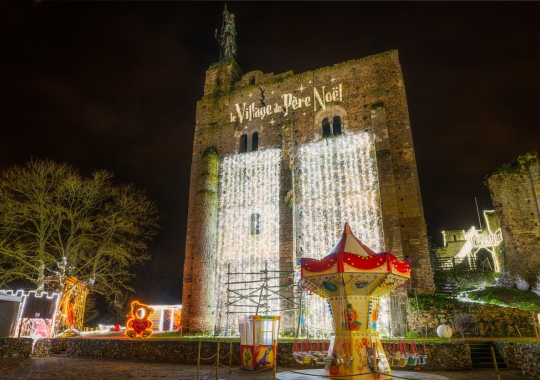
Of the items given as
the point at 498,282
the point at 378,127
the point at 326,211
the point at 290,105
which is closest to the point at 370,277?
the point at 326,211

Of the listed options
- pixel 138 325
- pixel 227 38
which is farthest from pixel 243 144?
pixel 138 325

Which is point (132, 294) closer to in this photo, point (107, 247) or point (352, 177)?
point (107, 247)

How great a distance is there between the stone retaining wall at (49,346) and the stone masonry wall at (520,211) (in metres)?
21.5

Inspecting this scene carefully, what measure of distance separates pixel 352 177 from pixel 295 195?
115 inches

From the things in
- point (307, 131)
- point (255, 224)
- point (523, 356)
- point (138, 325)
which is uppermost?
point (307, 131)

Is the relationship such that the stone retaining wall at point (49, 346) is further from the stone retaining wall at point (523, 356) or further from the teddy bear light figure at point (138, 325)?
the stone retaining wall at point (523, 356)

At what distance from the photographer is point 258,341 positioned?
10133mm

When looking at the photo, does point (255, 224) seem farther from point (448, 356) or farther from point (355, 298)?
point (355, 298)

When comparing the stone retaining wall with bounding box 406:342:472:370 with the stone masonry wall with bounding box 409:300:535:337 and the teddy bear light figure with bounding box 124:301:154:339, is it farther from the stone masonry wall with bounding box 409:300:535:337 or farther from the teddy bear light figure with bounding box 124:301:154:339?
the teddy bear light figure with bounding box 124:301:154:339

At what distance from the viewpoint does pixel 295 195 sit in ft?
58.6

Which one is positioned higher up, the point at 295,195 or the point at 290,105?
the point at 290,105

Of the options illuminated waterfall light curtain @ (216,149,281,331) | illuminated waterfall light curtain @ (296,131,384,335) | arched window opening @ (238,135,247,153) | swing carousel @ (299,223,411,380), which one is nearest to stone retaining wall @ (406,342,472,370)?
swing carousel @ (299,223,411,380)

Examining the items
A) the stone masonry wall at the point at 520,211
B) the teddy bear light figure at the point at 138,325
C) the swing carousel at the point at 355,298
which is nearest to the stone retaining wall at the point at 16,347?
the teddy bear light figure at the point at 138,325

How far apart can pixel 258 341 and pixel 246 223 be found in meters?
8.72
